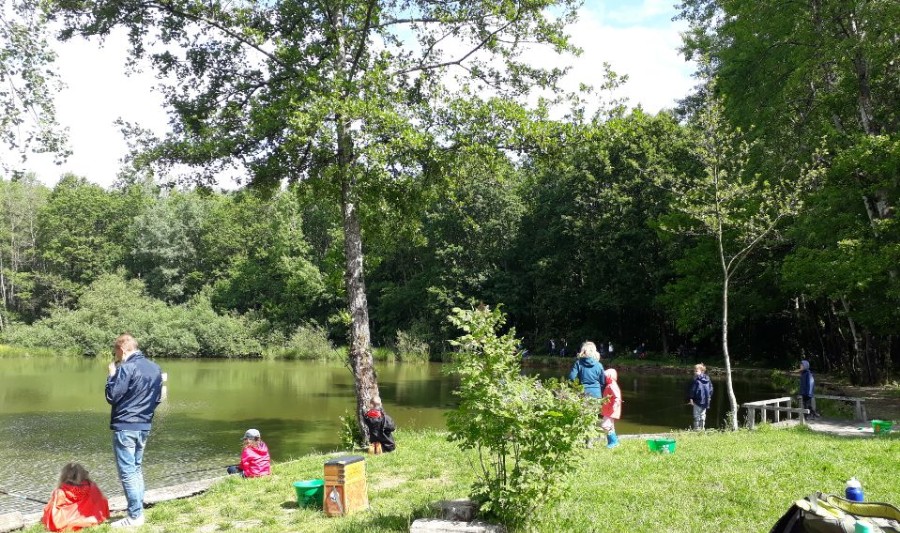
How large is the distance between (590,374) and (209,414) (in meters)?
13.8

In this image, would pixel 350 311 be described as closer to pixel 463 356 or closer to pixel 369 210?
pixel 369 210

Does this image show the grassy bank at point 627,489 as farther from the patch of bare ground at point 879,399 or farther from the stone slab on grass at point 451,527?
the patch of bare ground at point 879,399

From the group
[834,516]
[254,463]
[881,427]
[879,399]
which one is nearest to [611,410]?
[881,427]

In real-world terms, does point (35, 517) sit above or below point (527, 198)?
below

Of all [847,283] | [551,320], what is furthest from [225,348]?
[847,283]

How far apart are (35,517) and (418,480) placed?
13.5ft

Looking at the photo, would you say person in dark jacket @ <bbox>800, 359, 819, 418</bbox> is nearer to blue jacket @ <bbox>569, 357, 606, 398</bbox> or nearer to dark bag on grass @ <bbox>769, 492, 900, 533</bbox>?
blue jacket @ <bbox>569, 357, 606, 398</bbox>

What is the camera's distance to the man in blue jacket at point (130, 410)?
6203 millimetres

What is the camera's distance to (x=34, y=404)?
70.6 ft

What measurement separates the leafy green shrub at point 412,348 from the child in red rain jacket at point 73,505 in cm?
3328

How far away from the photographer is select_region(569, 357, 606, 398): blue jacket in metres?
8.88

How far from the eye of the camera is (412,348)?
134 feet

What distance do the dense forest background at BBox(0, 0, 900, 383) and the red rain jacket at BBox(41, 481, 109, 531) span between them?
5.48 meters

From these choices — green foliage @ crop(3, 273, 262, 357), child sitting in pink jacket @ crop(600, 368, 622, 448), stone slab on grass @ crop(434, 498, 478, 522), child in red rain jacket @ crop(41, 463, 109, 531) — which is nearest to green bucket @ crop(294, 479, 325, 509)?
child in red rain jacket @ crop(41, 463, 109, 531)
